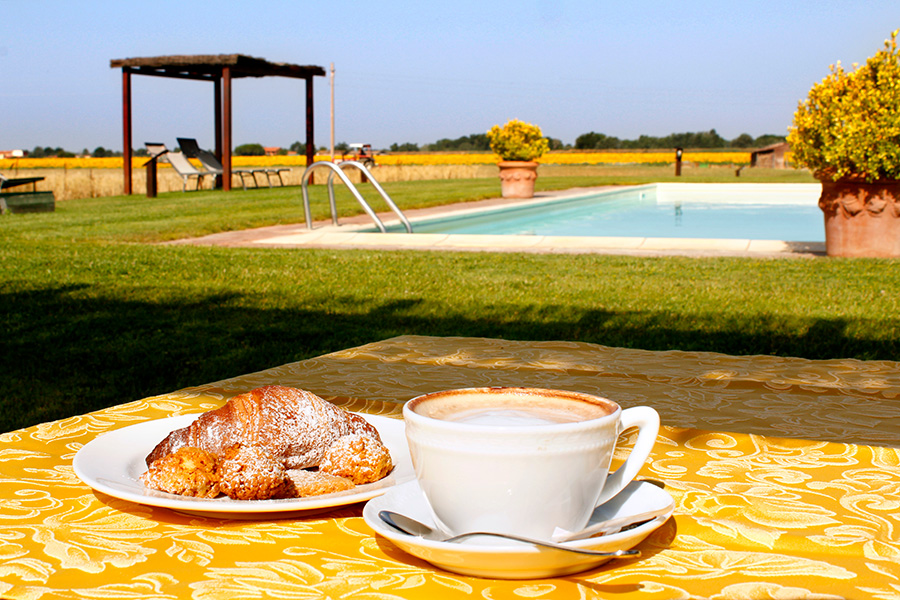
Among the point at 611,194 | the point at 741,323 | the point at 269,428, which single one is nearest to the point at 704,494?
the point at 269,428

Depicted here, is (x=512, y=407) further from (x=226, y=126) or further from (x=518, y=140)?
(x=226, y=126)

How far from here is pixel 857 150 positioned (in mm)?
6859

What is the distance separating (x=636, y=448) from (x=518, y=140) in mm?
15826

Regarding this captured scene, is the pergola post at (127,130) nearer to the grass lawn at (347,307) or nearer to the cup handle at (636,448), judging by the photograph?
the grass lawn at (347,307)

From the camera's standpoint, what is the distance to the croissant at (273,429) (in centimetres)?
93

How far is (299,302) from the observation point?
518 centimetres

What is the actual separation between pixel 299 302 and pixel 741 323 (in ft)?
8.77

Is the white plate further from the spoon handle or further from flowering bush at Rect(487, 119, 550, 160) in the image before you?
flowering bush at Rect(487, 119, 550, 160)

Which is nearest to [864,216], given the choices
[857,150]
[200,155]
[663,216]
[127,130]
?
[857,150]

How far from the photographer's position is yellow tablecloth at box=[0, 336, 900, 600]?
2.24 feet

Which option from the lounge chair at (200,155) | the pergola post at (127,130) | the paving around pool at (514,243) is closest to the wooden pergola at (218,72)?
the pergola post at (127,130)

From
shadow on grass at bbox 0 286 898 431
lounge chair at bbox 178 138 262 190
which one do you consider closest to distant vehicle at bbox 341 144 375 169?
lounge chair at bbox 178 138 262 190

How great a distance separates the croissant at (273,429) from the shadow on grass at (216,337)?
7.63 feet

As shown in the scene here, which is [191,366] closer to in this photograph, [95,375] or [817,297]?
[95,375]
